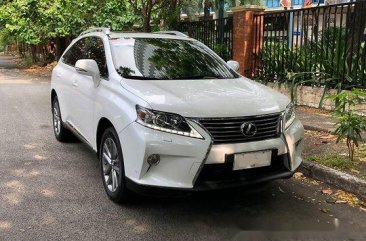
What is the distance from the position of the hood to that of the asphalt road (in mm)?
752

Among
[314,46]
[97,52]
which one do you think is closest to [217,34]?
[314,46]

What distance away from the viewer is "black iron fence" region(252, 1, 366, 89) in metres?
8.25

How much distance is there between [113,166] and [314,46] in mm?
6245

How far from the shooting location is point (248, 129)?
3861mm

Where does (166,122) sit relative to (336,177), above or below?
above

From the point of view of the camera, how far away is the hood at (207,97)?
382 cm

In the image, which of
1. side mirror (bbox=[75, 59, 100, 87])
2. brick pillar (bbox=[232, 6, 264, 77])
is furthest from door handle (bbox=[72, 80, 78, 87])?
brick pillar (bbox=[232, 6, 264, 77])

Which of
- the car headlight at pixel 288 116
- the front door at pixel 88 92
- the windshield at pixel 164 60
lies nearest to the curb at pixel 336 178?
the car headlight at pixel 288 116

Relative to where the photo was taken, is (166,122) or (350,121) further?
(350,121)

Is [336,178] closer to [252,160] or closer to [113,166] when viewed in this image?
[252,160]

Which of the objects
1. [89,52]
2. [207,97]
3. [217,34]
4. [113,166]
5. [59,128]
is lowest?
[59,128]

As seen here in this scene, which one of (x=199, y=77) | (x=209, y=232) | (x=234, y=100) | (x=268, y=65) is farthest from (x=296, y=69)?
(x=209, y=232)

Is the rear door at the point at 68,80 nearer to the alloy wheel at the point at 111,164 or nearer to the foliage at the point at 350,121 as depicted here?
the alloy wheel at the point at 111,164

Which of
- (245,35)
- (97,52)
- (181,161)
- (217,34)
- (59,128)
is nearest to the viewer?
(181,161)
